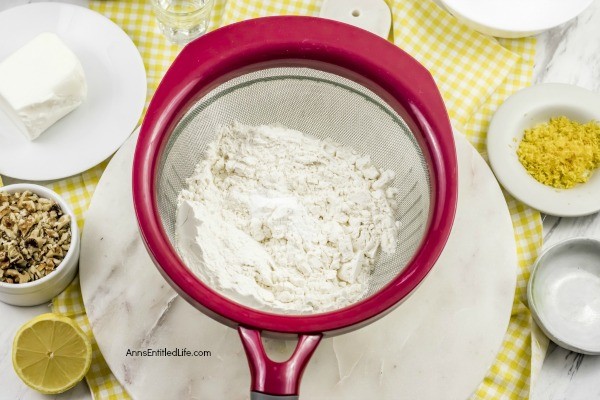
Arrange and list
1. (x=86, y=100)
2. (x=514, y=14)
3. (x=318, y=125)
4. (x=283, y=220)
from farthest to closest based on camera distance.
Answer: (x=514, y=14) → (x=86, y=100) → (x=318, y=125) → (x=283, y=220)

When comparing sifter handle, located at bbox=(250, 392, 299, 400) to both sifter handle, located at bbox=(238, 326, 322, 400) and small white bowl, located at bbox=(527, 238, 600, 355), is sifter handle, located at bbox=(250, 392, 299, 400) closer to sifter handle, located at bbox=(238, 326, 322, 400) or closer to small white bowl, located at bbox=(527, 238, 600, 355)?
sifter handle, located at bbox=(238, 326, 322, 400)

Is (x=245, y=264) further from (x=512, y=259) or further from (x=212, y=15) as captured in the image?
(x=212, y=15)

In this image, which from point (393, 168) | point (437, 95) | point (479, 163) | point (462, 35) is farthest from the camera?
point (462, 35)

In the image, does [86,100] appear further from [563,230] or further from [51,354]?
[563,230]

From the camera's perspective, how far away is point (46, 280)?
1472 millimetres

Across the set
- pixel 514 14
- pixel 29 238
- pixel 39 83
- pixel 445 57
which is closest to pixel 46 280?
pixel 29 238

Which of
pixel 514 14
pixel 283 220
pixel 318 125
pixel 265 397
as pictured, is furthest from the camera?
pixel 514 14

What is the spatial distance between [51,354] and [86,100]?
1.64 feet

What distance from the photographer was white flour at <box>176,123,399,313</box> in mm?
1387

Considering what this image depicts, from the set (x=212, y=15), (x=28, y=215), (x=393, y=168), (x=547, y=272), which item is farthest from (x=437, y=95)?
(x=28, y=215)

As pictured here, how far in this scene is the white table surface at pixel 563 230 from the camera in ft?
5.19

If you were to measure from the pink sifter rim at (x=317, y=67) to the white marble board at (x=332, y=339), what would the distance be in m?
0.24

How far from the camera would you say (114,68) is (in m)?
1.69

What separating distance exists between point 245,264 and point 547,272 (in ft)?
2.05
